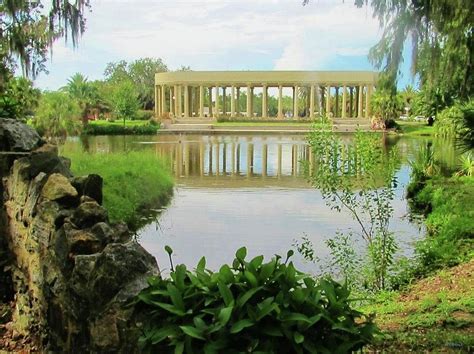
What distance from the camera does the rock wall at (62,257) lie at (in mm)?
2963

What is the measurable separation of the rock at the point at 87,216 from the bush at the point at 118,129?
1672 inches

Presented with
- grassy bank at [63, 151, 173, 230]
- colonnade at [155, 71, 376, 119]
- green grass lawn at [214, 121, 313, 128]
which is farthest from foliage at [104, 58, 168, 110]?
grassy bank at [63, 151, 173, 230]

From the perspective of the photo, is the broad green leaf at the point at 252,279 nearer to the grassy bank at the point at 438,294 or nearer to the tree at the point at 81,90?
the grassy bank at the point at 438,294

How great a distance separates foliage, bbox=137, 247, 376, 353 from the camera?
2.48 m

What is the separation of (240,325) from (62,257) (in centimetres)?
163

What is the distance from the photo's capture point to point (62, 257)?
12.0 feet

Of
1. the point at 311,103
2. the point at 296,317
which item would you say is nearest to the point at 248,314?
the point at 296,317

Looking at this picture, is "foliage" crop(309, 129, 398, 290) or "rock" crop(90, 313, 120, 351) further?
"foliage" crop(309, 129, 398, 290)

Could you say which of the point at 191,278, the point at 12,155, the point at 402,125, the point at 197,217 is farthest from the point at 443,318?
the point at 402,125

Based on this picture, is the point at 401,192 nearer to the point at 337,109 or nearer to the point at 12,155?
the point at 12,155

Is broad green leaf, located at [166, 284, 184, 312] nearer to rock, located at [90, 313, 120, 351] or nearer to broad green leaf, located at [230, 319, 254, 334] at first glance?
broad green leaf, located at [230, 319, 254, 334]

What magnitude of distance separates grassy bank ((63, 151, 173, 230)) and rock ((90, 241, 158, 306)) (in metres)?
7.58

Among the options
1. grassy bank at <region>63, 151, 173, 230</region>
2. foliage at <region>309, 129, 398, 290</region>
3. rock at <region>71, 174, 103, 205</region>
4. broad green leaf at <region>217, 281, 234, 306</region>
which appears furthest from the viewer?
grassy bank at <region>63, 151, 173, 230</region>

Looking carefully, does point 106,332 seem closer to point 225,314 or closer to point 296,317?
point 225,314
